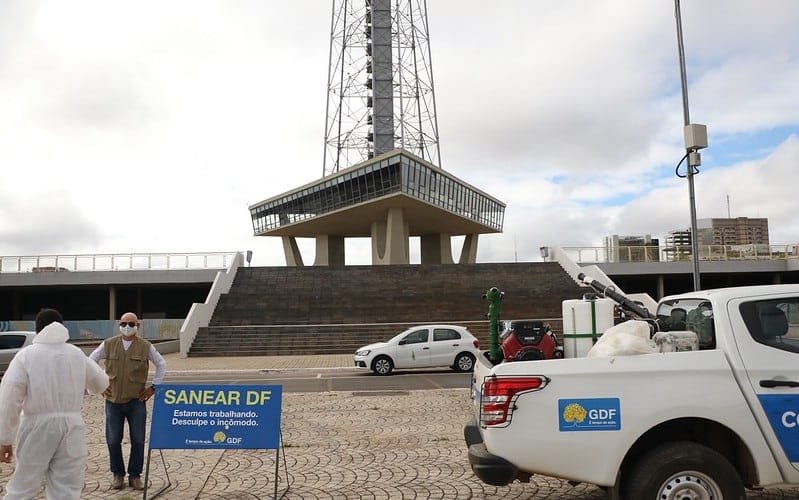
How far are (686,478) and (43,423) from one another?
171 inches

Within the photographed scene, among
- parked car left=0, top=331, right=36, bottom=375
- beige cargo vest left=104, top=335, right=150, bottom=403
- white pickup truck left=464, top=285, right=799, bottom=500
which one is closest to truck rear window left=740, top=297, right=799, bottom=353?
white pickup truck left=464, top=285, right=799, bottom=500

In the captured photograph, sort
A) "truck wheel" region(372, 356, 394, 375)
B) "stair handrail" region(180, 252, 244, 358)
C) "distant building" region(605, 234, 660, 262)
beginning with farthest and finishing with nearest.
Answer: "distant building" region(605, 234, 660, 262)
"stair handrail" region(180, 252, 244, 358)
"truck wheel" region(372, 356, 394, 375)

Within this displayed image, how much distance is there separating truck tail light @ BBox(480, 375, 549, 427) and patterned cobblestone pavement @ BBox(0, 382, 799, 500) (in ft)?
5.35

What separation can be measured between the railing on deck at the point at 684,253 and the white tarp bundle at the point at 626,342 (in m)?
37.7

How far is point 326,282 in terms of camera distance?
3588cm

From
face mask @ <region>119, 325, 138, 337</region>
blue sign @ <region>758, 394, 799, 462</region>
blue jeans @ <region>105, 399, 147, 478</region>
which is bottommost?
blue jeans @ <region>105, 399, 147, 478</region>

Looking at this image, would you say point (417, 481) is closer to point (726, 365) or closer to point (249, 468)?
point (249, 468)

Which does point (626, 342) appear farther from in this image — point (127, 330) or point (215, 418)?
point (127, 330)

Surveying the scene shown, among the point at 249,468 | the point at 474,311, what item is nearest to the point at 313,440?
the point at 249,468

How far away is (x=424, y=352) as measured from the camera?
1764 cm

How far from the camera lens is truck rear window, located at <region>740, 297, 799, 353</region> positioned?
4.43m

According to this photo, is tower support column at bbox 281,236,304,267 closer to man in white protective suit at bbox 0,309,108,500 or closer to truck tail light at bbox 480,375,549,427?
man in white protective suit at bbox 0,309,108,500

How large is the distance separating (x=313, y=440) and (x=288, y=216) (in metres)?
53.5

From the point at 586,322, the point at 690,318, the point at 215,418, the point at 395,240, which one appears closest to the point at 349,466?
the point at 215,418
